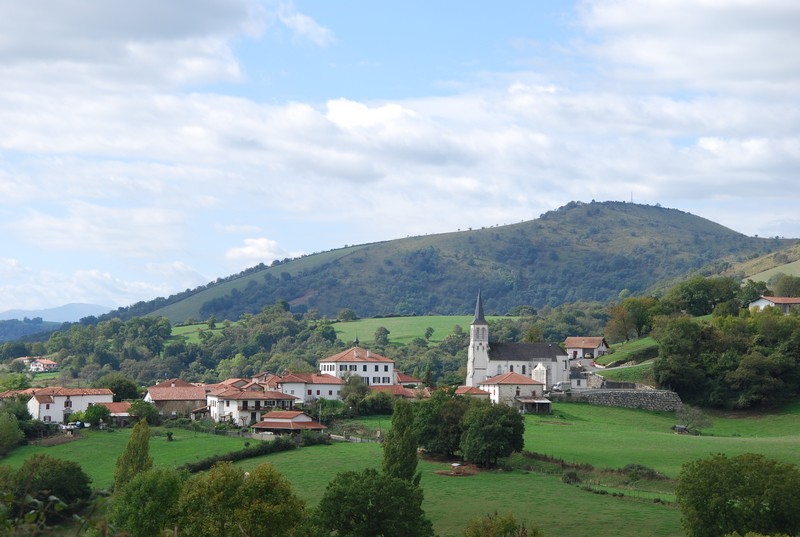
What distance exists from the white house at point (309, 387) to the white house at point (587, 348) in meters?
29.3

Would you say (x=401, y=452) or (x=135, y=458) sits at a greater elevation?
(x=401, y=452)

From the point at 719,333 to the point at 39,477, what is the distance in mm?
63531

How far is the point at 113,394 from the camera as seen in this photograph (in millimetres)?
94875

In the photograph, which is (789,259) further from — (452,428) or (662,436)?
(452,428)

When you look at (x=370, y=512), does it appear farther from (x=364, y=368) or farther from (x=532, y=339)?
(x=532, y=339)

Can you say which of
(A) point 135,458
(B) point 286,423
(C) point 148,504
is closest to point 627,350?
(B) point 286,423

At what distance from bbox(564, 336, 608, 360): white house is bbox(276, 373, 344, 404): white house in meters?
29.3

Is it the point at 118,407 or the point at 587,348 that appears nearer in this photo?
the point at 118,407

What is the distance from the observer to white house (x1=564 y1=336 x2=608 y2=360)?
111 m

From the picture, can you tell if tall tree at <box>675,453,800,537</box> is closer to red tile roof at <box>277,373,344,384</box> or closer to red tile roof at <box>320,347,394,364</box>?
red tile roof at <box>277,373,344,384</box>

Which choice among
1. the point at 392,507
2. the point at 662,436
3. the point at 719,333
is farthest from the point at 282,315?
the point at 392,507

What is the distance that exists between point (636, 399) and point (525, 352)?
14.8 metres

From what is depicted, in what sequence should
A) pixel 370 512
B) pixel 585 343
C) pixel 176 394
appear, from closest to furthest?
1. pixel 370 512
2. pixel 176 394
3. pixel 585 343

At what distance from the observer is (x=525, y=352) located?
103m
